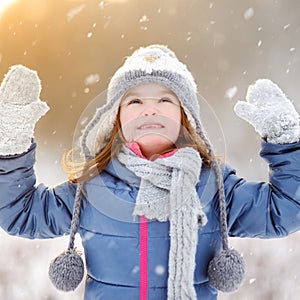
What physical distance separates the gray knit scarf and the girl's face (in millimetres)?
40

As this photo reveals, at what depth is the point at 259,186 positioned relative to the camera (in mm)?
1093

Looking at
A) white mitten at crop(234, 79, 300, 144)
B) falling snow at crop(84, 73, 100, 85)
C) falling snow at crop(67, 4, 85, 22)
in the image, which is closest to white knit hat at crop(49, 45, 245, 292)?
white mitten at crop(234, 79, 300, 144)

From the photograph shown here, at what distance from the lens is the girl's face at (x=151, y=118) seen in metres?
1.07

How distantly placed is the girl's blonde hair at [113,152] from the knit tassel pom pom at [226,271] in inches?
7.7

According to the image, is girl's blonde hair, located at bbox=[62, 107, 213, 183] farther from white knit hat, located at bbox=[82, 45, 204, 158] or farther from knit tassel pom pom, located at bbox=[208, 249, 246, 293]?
knit tassel pom pom, located at bbox=[208, 249, 246, 293]

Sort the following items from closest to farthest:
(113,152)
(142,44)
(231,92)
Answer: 1. (113,152)
2. (142,44)
3. (231,92)

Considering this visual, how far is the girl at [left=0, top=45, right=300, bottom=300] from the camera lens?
102cm

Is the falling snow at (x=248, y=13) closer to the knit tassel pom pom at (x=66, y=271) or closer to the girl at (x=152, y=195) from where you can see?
the girl at (x=152, y=195)

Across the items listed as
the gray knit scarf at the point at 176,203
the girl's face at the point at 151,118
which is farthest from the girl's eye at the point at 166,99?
the gray knit scarf at the point at 176,203

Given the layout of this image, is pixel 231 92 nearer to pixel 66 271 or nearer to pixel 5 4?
pixel 5 4

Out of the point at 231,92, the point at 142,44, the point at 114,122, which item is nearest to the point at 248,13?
the point at 231,92

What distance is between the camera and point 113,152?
1.12 metres

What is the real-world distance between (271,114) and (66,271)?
51 centimetres

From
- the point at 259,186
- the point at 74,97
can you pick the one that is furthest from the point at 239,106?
the point at 74,97
